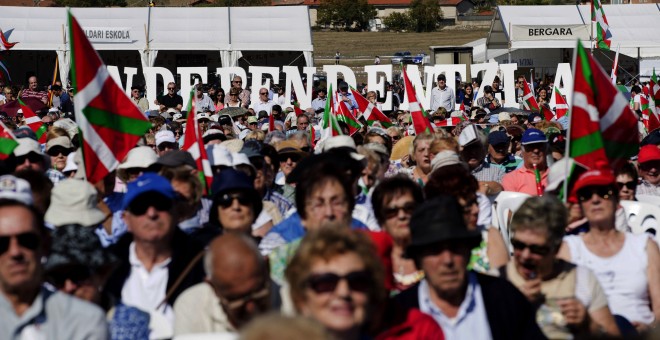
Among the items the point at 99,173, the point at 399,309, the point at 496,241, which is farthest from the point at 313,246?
the point at 99,173

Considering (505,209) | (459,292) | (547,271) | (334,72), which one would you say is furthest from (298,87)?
(459,292)

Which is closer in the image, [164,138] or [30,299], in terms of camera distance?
[30,299]

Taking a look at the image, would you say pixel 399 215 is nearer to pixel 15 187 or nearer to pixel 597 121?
pixel 597 121

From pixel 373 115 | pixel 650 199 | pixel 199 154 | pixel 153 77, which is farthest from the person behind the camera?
pixel 153 77

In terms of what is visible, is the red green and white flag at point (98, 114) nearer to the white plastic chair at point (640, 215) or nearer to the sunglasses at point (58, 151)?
the sunglasses at point (58, 151)

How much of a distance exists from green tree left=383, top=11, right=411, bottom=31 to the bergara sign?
7949 centimetres

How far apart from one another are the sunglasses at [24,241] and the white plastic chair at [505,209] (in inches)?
159

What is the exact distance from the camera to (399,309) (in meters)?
4.53

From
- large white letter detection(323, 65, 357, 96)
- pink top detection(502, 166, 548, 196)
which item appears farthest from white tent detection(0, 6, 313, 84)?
pink top detection(502, 166, 548, 196)

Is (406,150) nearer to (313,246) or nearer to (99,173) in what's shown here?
(99,173)

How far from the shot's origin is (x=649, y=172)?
913 cm

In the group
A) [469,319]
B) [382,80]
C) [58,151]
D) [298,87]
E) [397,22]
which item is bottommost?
[469,319]

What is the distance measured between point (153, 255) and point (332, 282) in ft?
5.68

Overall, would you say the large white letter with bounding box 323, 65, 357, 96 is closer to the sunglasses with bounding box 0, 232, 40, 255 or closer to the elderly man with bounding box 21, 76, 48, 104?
the elderly man with bounding box 21, 76, 48, 104
